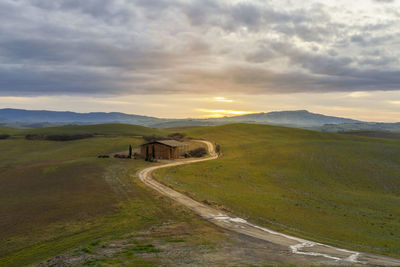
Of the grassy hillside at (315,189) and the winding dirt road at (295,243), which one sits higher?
the winding dirt road at (295,243)

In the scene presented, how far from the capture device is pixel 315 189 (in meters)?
51.4

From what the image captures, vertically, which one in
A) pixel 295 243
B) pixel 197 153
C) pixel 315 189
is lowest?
pixel 315 189

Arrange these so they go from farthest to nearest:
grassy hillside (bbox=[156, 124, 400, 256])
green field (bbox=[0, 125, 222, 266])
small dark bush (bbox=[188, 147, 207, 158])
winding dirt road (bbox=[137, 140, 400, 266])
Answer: small dark bush (bbox=[188, 147, 207, 158])
grassy hillside (bbox=[156, 124, 400, 256])
green field (bbox=[0, 125, 222, 266])
winding dirt road (bbox=[137, 140, 400, 266])

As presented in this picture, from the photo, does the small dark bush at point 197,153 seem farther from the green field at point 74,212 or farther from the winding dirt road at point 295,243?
the winding dirt road at point 295,243

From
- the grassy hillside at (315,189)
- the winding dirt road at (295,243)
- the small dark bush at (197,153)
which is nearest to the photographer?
the winding dirt road at (295,243)

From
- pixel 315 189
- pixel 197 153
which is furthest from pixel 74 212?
pixel 197 153

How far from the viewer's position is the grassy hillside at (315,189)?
2880 cm

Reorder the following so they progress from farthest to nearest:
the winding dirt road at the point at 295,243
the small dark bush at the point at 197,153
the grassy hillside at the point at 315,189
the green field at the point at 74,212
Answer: the small dark bush at the point at 197,153 < the grassy hillside at the point at 315,189 < the green field at the point at 74,212 < the winding dirt road at the point at 295,243

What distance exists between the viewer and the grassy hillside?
1134 inches

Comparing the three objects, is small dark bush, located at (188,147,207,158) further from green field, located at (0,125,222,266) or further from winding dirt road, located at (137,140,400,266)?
winding dirt road, located at (137,140,400,266)

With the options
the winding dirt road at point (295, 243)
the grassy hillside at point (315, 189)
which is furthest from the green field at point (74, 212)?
the grassy hillside at point (315, 189)

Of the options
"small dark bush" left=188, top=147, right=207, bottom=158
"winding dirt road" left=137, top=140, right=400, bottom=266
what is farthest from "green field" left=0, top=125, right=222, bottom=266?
"small dark bush" left=188, top=147, right=207, bottom=158

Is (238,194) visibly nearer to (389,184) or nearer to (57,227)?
(57,227)

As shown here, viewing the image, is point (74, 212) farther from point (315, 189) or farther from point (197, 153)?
point (197, 153)
